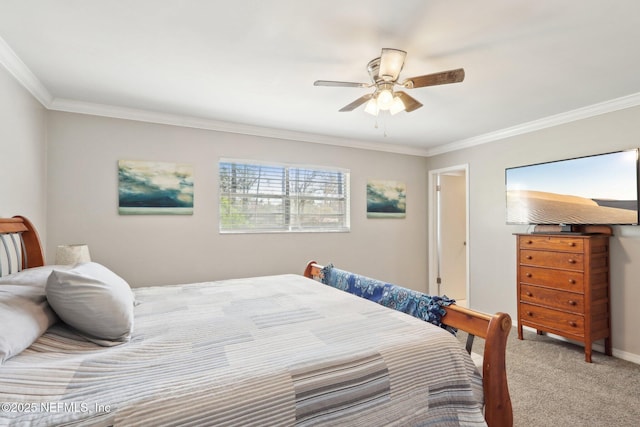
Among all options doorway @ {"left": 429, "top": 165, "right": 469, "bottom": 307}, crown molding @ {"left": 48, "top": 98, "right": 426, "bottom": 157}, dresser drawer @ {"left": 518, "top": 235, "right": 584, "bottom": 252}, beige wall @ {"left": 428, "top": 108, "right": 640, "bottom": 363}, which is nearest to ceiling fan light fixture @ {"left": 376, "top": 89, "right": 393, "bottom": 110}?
crown molding @ {"left": 48, "top": 98, "right": 426, "bottom": 157}

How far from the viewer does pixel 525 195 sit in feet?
12.1

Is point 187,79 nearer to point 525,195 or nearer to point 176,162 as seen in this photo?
point 176,162

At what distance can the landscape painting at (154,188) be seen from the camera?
3258mm

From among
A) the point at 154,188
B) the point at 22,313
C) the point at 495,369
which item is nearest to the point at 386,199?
the point at 154,188

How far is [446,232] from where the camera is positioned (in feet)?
16.7

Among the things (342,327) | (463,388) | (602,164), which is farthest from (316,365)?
(602,164)

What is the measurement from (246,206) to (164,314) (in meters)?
2.21

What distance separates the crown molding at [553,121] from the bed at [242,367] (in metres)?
2.94

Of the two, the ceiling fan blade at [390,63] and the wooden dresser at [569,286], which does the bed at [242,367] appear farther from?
the wooden dresser at [569,286]

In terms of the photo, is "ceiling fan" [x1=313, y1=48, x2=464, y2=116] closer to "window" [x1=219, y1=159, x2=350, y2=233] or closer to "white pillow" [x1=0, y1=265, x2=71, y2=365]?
"white pillow" [x1=0, y1=265, x2=71, y2=365]

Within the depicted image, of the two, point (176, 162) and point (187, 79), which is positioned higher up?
point (187, 79)

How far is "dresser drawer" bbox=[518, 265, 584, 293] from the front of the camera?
117 inches

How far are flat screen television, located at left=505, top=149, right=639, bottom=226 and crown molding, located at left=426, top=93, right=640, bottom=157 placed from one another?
43cm

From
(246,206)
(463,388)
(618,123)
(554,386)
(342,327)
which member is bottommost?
(554,386)
